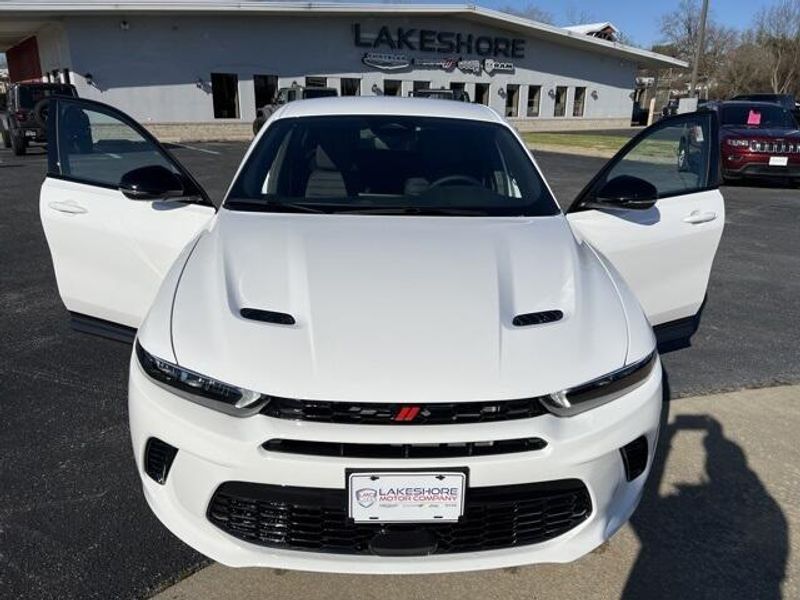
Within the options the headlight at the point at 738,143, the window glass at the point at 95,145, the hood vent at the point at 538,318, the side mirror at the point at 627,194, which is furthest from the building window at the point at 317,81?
the hood vent at the point at 538,318

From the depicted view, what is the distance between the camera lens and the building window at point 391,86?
28.7m

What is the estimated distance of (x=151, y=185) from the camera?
113 inches

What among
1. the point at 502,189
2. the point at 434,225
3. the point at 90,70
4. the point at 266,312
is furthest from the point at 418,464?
the point at 90,70

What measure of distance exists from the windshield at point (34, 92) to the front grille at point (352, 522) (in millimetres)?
17803

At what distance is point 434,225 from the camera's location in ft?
8.66

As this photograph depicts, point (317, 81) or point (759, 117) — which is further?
point (317, 81)

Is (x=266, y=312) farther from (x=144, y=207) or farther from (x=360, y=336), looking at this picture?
(x=144, y=207)

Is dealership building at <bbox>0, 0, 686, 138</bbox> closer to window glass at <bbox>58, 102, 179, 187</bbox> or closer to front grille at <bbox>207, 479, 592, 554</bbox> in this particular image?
window glass at <bbox>58, 102, 179, 187</bbox>

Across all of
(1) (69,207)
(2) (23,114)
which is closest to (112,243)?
(1) (69,207)

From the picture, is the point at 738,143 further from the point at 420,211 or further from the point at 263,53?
the point at 263,53

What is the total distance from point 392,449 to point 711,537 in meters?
1.53

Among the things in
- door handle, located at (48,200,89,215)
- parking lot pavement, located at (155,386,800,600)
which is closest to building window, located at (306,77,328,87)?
door handle, located at (48,200,89,215)

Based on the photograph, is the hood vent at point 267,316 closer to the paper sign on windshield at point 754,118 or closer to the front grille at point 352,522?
the front grille at point 352,522

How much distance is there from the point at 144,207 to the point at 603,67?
39005 mm
